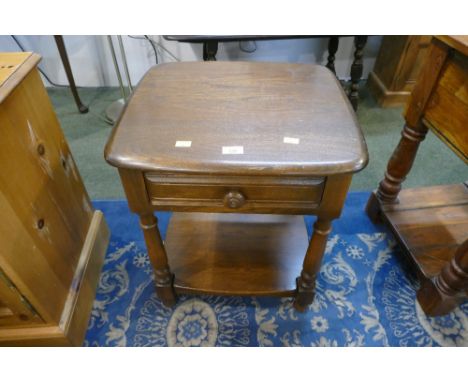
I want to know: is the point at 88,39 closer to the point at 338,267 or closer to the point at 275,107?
the point at 275,107

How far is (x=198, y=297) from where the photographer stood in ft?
3.26

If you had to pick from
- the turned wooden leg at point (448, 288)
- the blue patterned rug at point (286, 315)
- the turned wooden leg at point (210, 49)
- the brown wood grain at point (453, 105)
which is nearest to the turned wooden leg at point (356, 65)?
the turned wooden leg at point (210, 49)

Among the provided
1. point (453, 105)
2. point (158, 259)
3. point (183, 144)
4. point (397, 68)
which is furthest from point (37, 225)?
point (397, 68)

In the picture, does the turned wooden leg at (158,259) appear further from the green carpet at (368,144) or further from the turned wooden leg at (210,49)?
the turned wooden leg at (210,49)

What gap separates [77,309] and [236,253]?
461 millimetres

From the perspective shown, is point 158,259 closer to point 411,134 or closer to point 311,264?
point 311,264

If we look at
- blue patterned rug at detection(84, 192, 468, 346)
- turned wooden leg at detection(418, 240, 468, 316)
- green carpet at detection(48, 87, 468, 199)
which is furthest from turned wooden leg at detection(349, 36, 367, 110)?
turned wooden leg at detection(418, 240, 468, 316)

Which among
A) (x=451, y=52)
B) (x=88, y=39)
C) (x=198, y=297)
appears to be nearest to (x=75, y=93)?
(x=88, y=39)

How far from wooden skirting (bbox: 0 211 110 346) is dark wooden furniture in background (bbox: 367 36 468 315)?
962mm

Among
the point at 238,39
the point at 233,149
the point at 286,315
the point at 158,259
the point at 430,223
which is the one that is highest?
the point at 233,149

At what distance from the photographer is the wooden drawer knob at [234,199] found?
23.6 inches

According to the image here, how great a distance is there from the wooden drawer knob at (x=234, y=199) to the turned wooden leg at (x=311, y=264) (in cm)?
18

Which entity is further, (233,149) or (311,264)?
(311,264)

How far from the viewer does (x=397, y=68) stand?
173cm
